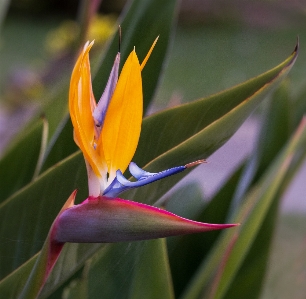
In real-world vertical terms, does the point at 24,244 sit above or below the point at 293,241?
above

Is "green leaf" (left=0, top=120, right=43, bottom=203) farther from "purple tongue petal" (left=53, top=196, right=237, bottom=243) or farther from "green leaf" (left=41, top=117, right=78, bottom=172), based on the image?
"purple tongue petal" (left=53, top=196, right=237, bottom=243)

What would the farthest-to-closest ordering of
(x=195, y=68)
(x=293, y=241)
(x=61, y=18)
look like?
1. (x=61, y=18)
2. (x=195, y=68)
3. (x=293, y=241)

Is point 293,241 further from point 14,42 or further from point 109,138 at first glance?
point 14,42

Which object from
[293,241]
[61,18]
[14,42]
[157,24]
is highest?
[61,18]

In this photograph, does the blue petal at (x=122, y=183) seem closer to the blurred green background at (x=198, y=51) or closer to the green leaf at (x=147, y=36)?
the green leaf at (x=147, y=36)

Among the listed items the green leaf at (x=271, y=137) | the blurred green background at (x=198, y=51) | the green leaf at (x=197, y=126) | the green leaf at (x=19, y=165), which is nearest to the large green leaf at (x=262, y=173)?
the green leaf at (x=271, y=137)

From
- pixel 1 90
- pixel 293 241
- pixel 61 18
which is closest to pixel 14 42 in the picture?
pixel 61 18
